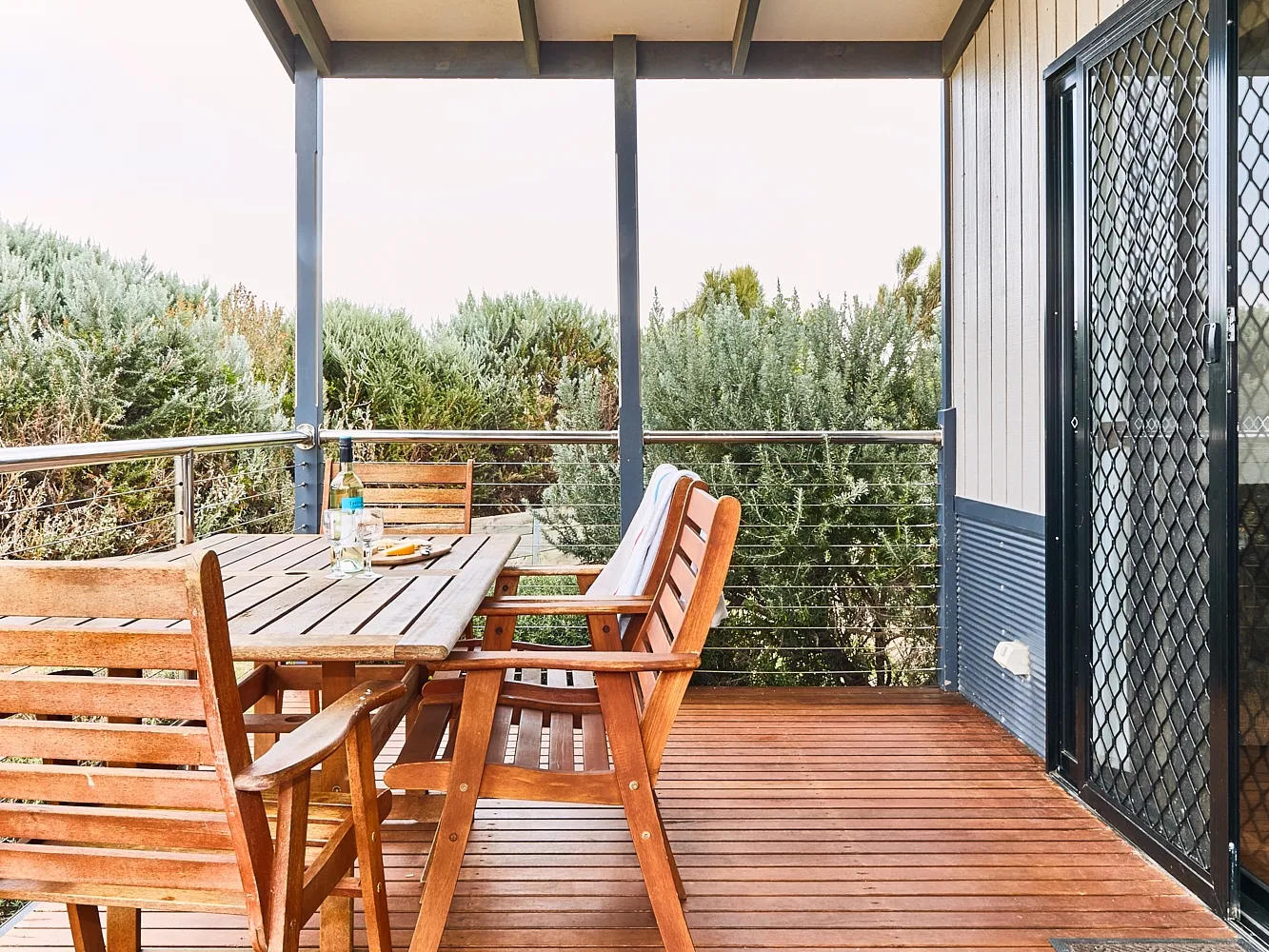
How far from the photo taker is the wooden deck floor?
207 cm

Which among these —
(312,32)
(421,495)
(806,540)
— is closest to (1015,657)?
(806,540)

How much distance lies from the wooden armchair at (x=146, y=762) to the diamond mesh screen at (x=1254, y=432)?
1856 millimetres

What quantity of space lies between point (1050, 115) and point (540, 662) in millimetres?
2471

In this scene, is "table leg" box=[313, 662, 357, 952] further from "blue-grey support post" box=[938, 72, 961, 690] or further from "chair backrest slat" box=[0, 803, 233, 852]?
"blue-grey support post" box=[938, 72, 961, 690]

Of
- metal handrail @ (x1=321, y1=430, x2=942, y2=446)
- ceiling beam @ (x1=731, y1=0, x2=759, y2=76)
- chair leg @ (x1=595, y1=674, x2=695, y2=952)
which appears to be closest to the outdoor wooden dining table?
chair leg @ (x1=595, y1=674, x2=695, y2=952)

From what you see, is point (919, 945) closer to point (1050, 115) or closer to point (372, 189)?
point (1050, 115)

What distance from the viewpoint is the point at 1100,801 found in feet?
8.85

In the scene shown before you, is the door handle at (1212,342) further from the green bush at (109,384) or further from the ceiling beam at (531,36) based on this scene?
the green bush at (109,384)

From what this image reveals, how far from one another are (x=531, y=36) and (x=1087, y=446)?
259cm

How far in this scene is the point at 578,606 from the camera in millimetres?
2324

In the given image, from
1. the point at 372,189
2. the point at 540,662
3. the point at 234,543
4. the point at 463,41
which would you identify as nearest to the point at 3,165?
the point at 372,189

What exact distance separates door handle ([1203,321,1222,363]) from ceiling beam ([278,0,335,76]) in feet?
10.5

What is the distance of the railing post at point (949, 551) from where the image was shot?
4000 millimetres

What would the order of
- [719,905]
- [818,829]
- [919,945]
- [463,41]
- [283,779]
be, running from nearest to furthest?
[283,779]
[919,945]
[719,905]
[818,829]
[463,41]
